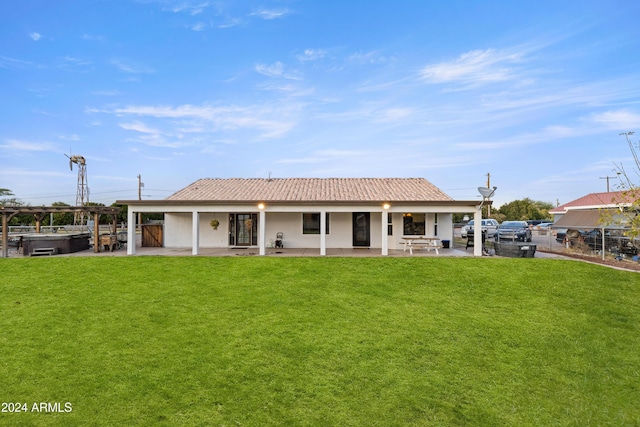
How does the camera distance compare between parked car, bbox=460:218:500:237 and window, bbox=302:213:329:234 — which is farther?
parked car, bbox=460:218:500:237

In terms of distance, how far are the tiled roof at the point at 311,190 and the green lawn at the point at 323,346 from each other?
5.69 meters

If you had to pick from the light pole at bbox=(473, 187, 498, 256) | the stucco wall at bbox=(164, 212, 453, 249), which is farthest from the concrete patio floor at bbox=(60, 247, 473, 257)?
the stucco wall at bbox=(164, 212, 453, 249)

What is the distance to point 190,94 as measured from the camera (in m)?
19.9

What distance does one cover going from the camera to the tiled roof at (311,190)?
1650 cm

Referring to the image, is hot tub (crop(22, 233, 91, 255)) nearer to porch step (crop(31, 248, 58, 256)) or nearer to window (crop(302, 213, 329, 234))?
porch step (crop(31, 248, 58, 256))

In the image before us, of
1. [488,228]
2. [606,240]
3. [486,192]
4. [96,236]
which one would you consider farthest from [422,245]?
[96,236]

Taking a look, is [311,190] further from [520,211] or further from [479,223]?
[520,211]

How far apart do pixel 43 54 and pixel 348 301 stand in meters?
20.9

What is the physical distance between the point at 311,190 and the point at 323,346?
1223 centimetres

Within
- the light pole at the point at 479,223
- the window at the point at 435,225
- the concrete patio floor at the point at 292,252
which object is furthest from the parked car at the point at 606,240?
the window at the point at 435,225

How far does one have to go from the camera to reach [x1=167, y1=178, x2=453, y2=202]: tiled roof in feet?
54.1

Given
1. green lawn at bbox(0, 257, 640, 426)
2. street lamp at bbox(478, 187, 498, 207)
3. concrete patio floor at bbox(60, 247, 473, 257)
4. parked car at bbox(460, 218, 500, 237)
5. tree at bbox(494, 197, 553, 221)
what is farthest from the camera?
tree at bbox(494, 197, 553, 221)

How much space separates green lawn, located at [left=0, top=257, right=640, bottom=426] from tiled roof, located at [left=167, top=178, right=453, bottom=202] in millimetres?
5692

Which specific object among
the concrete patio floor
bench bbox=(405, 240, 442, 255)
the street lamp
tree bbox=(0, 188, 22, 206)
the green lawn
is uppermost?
tree bbox=(0, 188, 22, 206)
